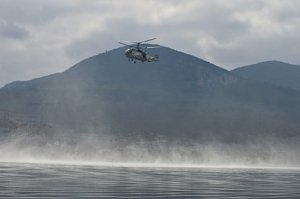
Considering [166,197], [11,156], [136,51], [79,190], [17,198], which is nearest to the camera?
[17,198]

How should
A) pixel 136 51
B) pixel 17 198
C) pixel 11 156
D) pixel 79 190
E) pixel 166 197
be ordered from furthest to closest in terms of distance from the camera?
pixel 11 156 → pixel 136 51 → pixel 79 190 → pixel 166 197 → pixel 17 198

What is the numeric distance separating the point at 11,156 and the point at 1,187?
151m

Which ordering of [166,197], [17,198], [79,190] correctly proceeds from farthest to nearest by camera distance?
[79,190] < [166,197] < [17,198]

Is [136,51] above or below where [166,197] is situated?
above

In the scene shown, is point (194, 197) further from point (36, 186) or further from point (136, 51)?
point (136, 51)

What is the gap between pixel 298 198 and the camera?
5053 cm

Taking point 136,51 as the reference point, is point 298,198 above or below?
below

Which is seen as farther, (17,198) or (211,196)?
(211,196)

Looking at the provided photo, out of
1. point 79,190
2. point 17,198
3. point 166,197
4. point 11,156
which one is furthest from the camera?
point 11,156

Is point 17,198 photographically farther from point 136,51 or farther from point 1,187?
point 136,51

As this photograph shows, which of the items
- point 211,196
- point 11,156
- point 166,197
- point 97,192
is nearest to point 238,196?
point 211,196

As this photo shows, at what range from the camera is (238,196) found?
50.2m

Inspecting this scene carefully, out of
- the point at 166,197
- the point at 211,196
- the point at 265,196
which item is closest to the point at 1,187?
the point at 166,197

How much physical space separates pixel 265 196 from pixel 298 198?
2816 millimetres
